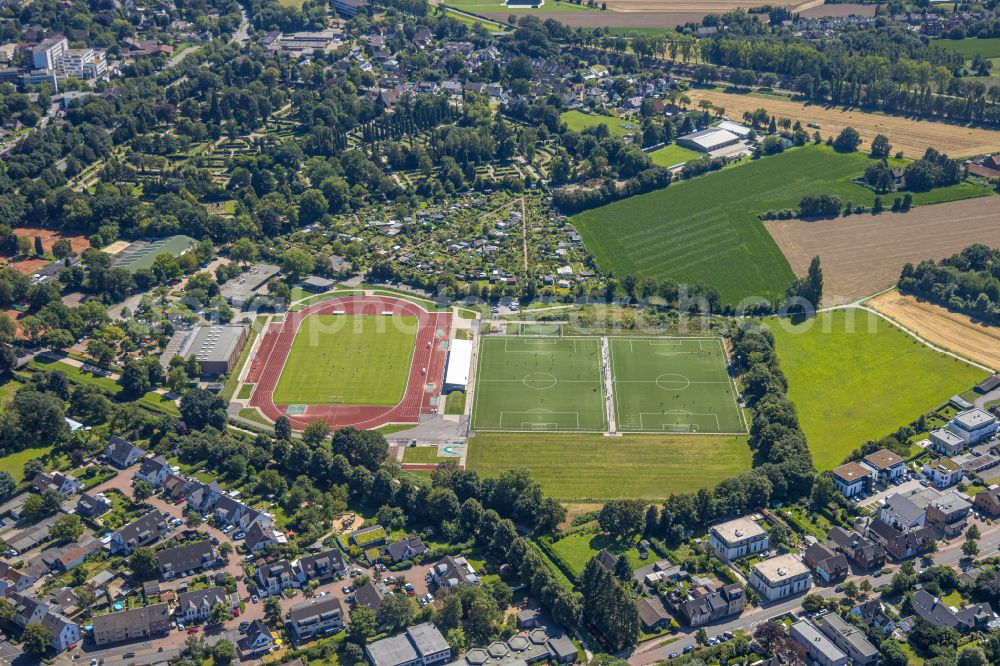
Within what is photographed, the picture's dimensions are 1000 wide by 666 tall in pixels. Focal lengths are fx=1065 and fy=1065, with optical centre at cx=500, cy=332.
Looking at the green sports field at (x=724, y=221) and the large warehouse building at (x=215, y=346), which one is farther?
the green sports field at (x=724, y=221)

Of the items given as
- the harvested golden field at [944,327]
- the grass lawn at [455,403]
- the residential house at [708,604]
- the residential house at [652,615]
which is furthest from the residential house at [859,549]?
the grass lawn at [455,403]

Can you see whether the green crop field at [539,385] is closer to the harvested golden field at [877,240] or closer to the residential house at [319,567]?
the residential house at [319,567]

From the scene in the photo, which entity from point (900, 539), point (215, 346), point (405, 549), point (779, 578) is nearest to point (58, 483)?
point (215, 346)

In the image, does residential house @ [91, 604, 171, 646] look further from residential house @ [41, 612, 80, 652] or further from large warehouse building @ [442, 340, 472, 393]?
large warehouse building @ [442, 340, 472, 393]

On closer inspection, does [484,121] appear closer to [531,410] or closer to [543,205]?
[543,205]

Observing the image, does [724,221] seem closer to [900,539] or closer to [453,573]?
[900,539]

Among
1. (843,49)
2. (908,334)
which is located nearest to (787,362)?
(908,334)
